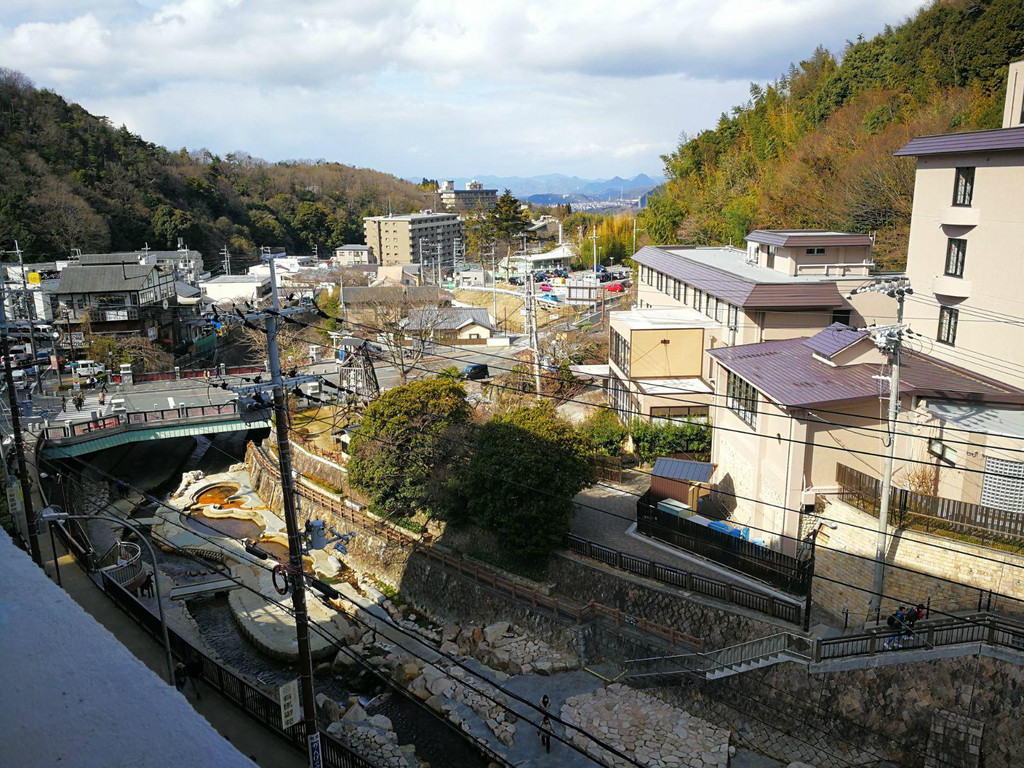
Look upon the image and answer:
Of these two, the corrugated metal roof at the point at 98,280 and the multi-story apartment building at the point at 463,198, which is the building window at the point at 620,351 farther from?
the multi-story apartment building at the point at 463,198

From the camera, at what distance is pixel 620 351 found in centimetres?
2175

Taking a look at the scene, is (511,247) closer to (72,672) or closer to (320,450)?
(320,450)

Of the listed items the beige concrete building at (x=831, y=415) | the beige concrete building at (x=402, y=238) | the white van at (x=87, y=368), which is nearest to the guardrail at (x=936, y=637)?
the beige concrete building at (x=831, y=415)

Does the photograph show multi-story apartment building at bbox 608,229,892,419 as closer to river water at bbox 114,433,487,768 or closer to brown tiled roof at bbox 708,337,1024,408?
brown tiled roof at bbox 708,337,1024,408

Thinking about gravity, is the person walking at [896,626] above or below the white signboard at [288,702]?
below

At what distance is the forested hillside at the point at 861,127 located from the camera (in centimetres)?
2555

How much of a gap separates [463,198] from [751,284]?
377 feet

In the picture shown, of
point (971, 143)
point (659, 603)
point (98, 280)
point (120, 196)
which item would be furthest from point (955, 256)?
point (120, 196)

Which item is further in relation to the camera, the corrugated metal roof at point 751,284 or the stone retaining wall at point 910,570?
the corrugated metal roof at point 751,284

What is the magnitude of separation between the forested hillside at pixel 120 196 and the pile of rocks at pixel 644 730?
145 feet

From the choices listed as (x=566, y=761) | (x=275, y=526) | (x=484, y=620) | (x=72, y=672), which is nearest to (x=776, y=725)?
(x=566, y=761)

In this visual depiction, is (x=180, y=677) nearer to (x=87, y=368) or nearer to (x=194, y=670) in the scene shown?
(x=194, y=670)

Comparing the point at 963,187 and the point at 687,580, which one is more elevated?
the point at 963,187

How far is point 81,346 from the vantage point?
31547 millimetres
